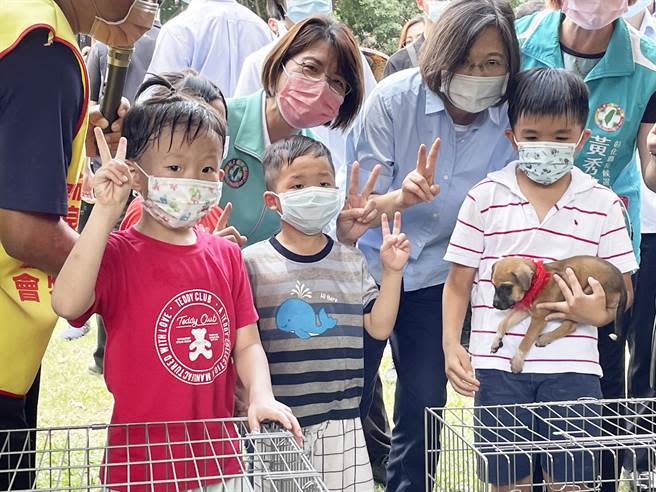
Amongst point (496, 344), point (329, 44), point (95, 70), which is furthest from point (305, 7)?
point (496, 344)

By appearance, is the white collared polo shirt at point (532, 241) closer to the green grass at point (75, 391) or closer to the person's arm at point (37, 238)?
the person's arm at point (37, 238)

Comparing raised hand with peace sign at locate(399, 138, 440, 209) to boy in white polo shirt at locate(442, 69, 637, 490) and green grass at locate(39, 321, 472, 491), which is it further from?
green grass at locate(39, 321, 472, 491)

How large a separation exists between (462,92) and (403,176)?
1.31 feet

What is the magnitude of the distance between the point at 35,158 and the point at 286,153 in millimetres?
1063

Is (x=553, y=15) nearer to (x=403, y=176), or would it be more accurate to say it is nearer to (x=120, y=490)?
(x=403, y=176)

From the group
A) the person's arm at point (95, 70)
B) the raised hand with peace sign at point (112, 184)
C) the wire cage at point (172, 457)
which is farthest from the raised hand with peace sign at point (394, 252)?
the person's arm at point (95, 70)

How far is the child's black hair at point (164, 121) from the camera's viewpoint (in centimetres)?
235

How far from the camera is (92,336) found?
710cm

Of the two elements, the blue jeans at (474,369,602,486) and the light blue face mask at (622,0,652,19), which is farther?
the light blue face mask at (622,0,652,19)

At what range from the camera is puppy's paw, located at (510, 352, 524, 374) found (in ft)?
9.23

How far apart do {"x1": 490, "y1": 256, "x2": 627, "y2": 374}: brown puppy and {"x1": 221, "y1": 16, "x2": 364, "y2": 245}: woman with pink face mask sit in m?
0.85

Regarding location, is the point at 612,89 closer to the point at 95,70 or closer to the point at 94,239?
the point at 94,239

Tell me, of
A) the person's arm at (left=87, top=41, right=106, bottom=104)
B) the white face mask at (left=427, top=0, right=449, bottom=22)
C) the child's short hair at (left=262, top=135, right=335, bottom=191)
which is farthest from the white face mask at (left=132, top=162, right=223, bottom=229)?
the white face mask at (left=427, top=0, right=449, bottom=22)

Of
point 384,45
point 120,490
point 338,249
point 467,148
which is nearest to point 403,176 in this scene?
point 467,148
